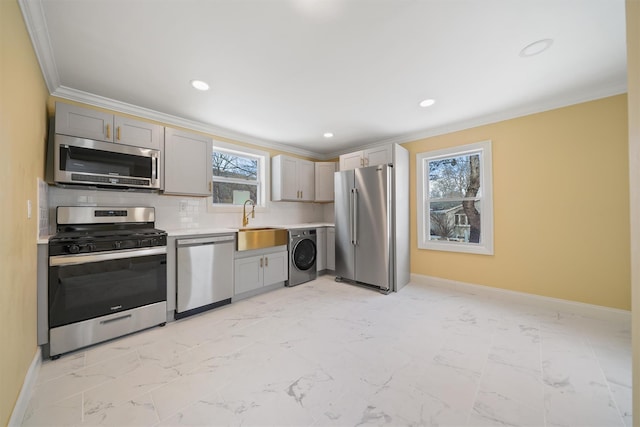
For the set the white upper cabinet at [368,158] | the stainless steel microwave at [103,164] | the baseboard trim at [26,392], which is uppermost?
the white upper cabinet at [368,158]

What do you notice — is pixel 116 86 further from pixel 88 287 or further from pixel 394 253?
pixel 394 253

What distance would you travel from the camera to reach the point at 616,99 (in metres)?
2.46

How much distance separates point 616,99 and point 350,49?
2778 millimetres

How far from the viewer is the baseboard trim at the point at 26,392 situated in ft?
4.33

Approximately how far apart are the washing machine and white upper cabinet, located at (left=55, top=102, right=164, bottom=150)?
2.09 metres

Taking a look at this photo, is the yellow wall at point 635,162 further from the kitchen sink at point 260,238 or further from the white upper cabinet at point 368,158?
the kitchen sink at point 260,238

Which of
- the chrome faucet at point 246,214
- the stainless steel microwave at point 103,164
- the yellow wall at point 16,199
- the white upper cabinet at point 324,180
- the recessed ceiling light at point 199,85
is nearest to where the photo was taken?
the yellow wall at point 16,199

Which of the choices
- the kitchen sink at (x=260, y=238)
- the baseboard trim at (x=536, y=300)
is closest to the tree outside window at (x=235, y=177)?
the kitchen sink at (x=260, y=238)

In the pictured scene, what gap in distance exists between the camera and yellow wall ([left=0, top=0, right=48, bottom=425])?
123 cm

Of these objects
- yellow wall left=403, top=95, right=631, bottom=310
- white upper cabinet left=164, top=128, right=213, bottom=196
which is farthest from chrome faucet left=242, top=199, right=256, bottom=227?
yellow wall left=403, top=95, right=631, bottom=310

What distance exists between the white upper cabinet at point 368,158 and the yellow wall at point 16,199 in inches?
134

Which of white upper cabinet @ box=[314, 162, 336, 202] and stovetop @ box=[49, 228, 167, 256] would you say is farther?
white upper cabinet @ box=[314, 162, 336, 202]

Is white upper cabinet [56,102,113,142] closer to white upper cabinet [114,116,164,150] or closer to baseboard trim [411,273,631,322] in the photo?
white upper cabinet [114,116,164,150]

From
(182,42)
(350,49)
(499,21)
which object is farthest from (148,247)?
(499,21)
